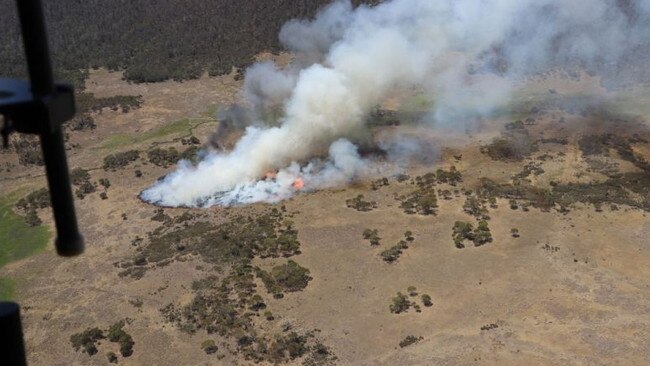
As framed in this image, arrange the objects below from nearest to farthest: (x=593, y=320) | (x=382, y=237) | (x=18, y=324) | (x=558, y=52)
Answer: (x=18, y=324) → (x=593, y=320) → (x=382, y=237) → (x=558, y=52)

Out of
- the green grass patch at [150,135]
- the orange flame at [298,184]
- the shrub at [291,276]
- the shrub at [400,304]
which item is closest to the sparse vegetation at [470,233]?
the shrub at [400,304]

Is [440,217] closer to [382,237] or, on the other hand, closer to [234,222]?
[382,237]

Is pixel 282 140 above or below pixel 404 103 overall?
below

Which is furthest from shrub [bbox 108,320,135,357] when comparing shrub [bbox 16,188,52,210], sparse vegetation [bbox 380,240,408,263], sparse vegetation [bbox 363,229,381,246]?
shrub [bbox 16,188,52,210]

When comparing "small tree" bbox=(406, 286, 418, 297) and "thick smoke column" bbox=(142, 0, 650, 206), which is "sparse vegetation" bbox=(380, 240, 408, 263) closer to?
"small tree" bbox=(406, 286, 418, 297)

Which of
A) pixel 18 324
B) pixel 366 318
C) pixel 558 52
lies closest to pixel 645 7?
pixel 558 52

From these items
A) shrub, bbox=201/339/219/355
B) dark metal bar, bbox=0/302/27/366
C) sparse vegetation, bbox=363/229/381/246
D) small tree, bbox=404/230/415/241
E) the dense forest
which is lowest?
dark metal bar, bbox=0/302/27/366

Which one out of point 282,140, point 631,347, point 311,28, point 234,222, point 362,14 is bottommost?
point 631,347
